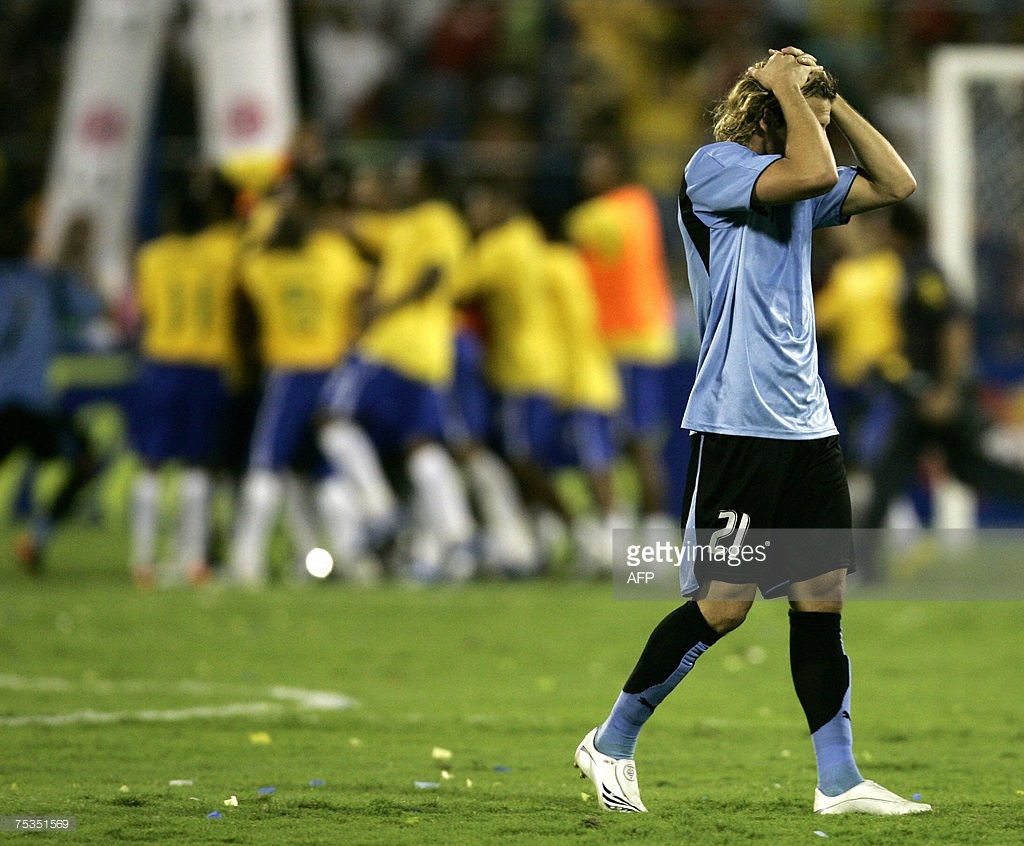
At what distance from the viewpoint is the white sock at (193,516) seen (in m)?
11.5

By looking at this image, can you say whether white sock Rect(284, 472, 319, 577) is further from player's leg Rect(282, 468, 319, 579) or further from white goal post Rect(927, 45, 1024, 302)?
white goal post Rect(927, 45, 1024, 302)

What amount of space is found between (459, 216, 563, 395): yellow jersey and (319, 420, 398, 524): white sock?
1101 mm

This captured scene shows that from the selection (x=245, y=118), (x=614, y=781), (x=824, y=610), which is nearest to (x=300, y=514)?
(x=245, y=118)

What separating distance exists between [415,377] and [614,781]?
678 centimetres

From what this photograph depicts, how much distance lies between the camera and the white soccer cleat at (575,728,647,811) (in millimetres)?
4676

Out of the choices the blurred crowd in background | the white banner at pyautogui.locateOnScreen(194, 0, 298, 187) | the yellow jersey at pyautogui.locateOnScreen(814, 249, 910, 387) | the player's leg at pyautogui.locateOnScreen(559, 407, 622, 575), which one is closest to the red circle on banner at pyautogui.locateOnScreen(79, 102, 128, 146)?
the blurred crowd in background

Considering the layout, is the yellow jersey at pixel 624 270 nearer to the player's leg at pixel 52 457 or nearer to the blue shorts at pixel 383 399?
the blue shorts at pixel 383 399

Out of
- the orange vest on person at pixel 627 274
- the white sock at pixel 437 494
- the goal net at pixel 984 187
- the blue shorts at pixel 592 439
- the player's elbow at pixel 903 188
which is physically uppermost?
the goal net at pixel 984 187

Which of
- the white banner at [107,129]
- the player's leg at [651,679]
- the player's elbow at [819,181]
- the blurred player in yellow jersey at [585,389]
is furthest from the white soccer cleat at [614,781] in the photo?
the white banner at [107,129]

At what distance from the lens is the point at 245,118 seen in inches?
559

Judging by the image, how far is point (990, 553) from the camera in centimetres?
1373

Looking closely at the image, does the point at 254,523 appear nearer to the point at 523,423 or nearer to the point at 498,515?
the point at 498,515

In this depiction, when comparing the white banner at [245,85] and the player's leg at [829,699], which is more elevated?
the white banner at [245,85]

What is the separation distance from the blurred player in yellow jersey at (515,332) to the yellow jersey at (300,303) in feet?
2.95
